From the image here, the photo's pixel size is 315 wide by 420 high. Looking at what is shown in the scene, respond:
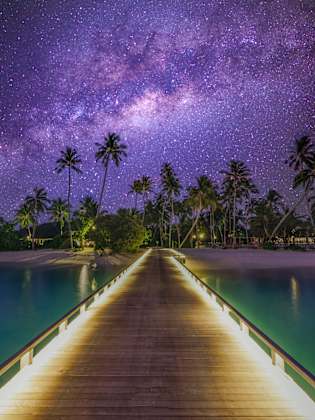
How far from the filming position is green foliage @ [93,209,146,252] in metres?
41.2

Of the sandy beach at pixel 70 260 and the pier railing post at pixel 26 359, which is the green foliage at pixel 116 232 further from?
the pier railing post at pixel 26 359

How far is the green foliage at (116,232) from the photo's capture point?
135 ft

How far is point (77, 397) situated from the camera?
5.23 metres

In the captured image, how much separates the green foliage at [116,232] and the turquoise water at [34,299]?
10.5 metres

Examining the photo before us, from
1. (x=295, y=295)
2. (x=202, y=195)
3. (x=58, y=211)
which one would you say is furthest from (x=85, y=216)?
(x=295, y=295)

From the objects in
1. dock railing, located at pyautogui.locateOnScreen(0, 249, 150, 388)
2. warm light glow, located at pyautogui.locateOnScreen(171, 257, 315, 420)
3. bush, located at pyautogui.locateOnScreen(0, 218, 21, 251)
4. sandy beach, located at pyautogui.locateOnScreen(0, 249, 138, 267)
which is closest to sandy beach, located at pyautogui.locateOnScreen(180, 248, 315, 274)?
sandy beach, located at pyautogui.locateOnScreen(0, 249, 138, 267)

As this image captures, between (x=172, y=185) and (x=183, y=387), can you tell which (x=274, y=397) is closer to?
(x=183, y=387)

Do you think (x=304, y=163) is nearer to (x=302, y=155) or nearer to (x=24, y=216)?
(x=302, y=155)

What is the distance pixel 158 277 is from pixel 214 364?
1470 cm

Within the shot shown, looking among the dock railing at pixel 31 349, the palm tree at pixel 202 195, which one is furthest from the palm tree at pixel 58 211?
the dock railing at pixel 31 349

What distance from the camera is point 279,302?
17891mm

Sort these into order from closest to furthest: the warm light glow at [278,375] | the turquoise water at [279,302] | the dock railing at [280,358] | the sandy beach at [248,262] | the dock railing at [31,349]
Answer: the warm light glow at [278,375]
the dock railing at [280,358]
the dock railing at [31,349]
the turquoise water at [279,302]
the sandy beach at [248,262]

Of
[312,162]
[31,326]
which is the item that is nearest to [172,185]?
[312,162]

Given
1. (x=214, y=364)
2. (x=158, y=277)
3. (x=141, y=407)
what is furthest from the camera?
(x=158, y=277)
